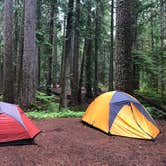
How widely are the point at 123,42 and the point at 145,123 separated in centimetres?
270

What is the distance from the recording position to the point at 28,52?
36.3 feet

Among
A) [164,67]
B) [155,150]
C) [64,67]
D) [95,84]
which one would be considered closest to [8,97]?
[64,67]

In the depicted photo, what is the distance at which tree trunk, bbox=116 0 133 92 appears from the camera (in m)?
8.54

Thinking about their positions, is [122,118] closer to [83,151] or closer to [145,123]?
[145,123]

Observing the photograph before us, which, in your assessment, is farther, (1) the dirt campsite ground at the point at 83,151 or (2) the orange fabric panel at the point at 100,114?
(2) the orange fabric panel at the point at 100,114

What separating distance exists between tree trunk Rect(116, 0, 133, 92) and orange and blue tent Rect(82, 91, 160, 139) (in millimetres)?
984

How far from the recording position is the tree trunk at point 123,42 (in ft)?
28.0

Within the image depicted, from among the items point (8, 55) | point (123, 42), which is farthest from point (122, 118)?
point (8, 55)

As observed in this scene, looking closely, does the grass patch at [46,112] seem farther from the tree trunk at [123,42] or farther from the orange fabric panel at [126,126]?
the orange fabric panel at [126,126]

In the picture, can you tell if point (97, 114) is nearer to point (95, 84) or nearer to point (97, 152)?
point (97, 152)

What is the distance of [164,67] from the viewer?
11.9m

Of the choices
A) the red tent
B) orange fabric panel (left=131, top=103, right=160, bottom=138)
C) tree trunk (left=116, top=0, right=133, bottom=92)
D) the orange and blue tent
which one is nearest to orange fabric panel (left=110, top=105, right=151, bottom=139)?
the orange and blue tent

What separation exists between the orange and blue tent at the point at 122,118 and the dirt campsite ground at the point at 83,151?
0.23 metres

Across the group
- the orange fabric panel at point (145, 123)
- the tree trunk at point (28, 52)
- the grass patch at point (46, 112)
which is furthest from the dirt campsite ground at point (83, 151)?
the tree trunk at point (28, 52)
